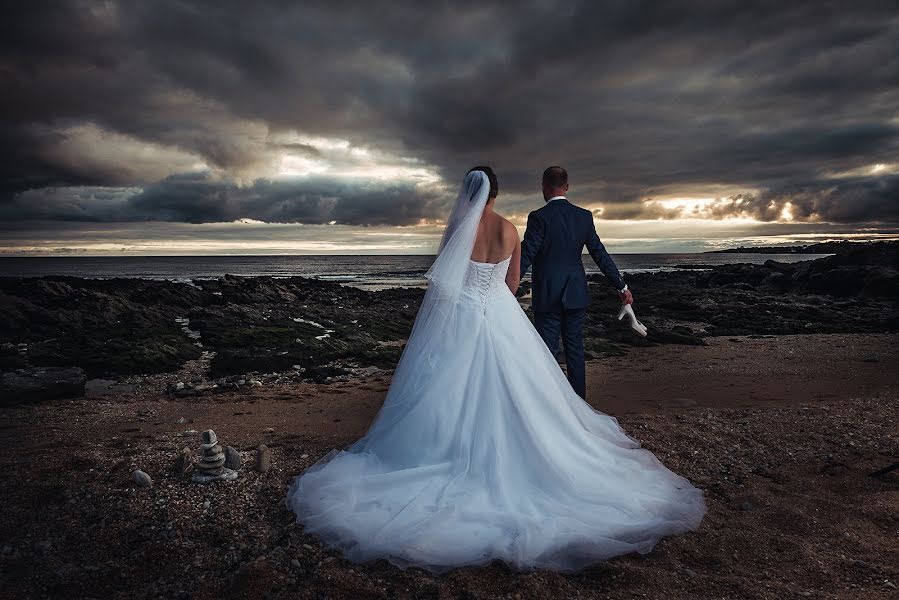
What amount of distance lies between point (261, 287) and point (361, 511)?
893 inches

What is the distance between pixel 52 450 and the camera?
17.3 ft

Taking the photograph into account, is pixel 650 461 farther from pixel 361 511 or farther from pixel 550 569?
pixel 361 511

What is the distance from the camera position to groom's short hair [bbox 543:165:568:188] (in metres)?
5.73

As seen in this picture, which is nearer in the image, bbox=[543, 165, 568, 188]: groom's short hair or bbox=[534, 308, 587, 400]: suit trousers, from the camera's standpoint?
bbox=[543, 165, 568, 188]: groom's short hair

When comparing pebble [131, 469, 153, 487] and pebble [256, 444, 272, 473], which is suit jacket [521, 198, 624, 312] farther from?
pebble [131, 469, 153, 487]

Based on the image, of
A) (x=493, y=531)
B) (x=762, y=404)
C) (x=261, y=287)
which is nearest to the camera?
(x=493, y=531)

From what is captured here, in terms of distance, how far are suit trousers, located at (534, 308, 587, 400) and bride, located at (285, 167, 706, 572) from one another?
1.09 metres

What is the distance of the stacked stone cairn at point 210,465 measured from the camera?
4.48m

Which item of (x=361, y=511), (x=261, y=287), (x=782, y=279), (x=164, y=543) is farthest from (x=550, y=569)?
(x=782, y=279)

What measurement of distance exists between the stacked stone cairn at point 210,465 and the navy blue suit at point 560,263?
353 centimetres

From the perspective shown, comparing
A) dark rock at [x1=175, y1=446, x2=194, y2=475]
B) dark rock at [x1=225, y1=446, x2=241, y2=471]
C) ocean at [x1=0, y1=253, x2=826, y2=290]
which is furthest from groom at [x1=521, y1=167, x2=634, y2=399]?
ocean at [x1=0, y1=253, x2=826, y2=290]

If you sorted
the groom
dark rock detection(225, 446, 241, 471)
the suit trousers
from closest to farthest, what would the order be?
1. dark rock detection(225, 446, 241, 471)
2. the groom
3. the suit trousers

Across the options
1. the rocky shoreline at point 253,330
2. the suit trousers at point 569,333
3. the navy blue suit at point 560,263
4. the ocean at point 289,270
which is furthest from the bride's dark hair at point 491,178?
the ocean at point 289,270

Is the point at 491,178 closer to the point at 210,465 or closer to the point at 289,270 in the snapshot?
the point at 210,465
